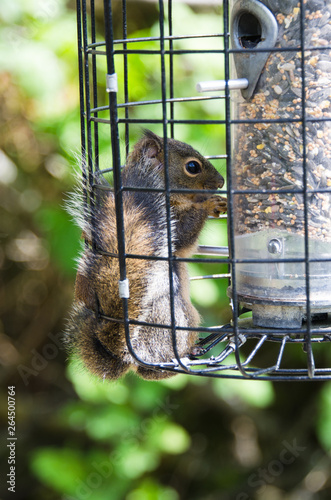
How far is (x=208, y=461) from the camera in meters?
3.21

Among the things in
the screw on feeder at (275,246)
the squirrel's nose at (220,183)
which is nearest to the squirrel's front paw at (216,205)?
the squirrel's nose at (220,183)

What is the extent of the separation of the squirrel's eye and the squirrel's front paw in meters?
0.09

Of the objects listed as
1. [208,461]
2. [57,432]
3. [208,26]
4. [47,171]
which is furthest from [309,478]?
[208,26]

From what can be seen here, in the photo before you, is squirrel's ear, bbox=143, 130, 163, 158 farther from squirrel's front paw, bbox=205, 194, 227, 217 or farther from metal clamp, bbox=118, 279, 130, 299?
metal clamp, bbox=118, 279, 130, 299

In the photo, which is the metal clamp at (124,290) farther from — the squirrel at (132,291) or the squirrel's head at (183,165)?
the squirrel's head at (183,165)

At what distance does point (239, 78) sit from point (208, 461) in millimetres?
2396

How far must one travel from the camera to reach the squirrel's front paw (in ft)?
4.97

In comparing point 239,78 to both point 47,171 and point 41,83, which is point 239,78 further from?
point 47,171

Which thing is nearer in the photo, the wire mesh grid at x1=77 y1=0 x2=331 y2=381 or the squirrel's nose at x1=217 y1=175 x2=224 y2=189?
the wire mesh grid at x1=77 y1=0 x2=331 y2=381

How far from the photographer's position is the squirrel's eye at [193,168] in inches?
62.2

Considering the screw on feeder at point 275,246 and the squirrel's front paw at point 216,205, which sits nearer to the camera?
the screw on feeder at point 275,246

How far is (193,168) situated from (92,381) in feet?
1.93

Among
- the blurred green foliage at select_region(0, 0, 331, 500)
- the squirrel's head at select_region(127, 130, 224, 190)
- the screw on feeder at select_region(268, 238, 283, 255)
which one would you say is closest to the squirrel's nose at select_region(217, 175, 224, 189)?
the squirrel's head at select_region(127, 130, 224, 190)

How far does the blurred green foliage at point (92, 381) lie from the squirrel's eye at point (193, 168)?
0.16 meters
